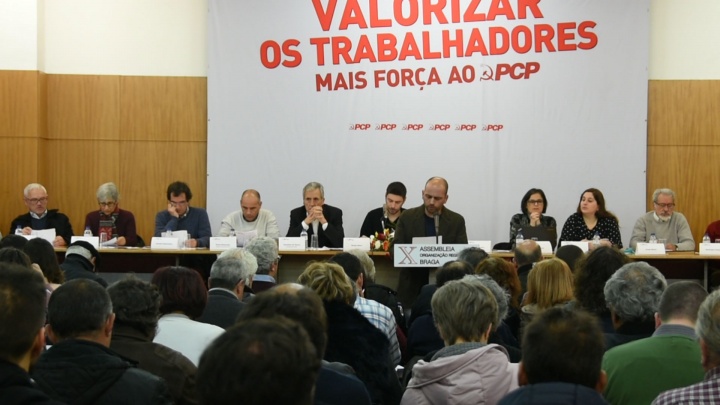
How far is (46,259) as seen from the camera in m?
4.64

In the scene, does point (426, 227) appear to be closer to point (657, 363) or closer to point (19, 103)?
point (19, 103)

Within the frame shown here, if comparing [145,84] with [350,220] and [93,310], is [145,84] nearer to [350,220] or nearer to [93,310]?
[350,220]

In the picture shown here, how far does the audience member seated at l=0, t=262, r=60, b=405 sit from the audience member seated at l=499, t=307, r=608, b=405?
38.0 inches

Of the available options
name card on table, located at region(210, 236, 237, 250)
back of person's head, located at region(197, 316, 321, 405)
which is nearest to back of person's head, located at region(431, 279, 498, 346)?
back of person's head, located at region(197, 316, 321, 405)

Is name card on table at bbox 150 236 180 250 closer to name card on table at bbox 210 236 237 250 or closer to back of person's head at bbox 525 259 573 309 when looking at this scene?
→ name card on table at bbox 210 236 237 250

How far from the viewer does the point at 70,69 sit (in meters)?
9.55

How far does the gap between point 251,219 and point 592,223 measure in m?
3.02

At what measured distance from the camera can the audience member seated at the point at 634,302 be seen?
3.27m

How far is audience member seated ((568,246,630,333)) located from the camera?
12.2ft

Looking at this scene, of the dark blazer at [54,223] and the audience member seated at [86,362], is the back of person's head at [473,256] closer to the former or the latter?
the audience member seated at [86,362]

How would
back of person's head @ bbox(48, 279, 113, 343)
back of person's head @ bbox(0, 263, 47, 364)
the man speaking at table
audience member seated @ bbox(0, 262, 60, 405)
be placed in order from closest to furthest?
audience member seated @ bbox(0, 262, 60, 405) < back of person's head @ bbox(0, 263, 47, 364) < back of person's head @ bbox(48, 279, 113, 343) < the man speaking at table

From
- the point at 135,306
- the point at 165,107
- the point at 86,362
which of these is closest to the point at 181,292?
the point at 135,306

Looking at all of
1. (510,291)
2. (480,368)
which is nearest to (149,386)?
(480,368)

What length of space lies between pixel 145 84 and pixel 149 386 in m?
7.46
